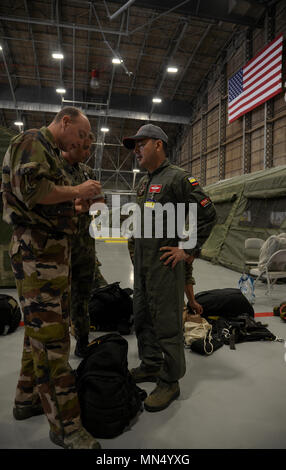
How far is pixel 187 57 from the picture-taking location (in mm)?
14383

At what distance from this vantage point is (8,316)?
10.0 feet

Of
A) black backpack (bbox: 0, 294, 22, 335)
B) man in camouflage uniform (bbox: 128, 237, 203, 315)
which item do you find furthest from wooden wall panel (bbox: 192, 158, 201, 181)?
black backpack (bbox: 0, 294, 22, 335)

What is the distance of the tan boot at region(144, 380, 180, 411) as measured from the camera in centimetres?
182

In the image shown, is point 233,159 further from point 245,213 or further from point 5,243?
point 5,243

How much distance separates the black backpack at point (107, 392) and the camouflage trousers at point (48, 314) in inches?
5.9

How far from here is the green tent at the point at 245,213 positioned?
19.7 feet

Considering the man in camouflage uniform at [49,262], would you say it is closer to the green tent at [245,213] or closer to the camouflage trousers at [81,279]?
the camouflage trousers at [81,279]

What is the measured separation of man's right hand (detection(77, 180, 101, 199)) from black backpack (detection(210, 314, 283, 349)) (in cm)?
224

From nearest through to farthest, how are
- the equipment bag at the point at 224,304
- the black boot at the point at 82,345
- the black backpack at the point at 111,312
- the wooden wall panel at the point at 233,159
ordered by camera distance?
the black boot at the point at 82,345 → the black backpack at the point at 111,312 → the equipment bag at the point at 224,304 → the wooden wall panel at the point at 233,159

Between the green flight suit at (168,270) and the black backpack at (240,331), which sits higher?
the green flight suit at (168,270)

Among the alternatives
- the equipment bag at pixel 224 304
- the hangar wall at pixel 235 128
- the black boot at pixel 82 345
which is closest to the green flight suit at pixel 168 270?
the black boot at pixel 82 345

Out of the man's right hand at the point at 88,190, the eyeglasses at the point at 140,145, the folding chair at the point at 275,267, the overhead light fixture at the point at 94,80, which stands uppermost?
the overhead light fixture at the point at 94,80

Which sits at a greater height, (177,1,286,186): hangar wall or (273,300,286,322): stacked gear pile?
(177,1,286,186): hangar wall

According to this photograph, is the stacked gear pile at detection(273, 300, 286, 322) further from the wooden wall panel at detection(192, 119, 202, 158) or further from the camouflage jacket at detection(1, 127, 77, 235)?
the wooden wall panel at detection(192, 119, 202, 158)
